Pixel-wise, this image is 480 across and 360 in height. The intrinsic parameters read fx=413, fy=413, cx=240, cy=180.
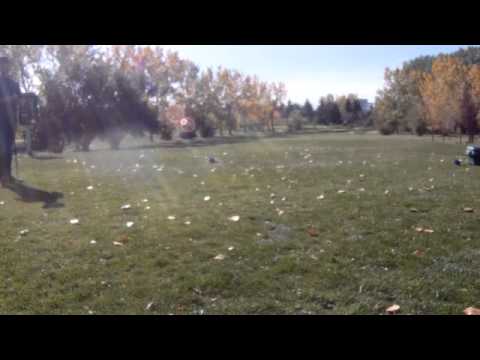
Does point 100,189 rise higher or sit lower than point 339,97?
lower

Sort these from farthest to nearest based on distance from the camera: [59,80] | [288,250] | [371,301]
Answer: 1. [59,80]
2. [288,250]
3. [371,301]

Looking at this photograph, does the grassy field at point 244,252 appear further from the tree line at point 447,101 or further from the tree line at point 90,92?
the tree line at point 447,101

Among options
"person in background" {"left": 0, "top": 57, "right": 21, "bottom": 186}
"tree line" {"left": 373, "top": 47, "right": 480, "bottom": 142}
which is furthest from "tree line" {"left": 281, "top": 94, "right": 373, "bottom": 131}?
"person in background" {"left": 0, "top": 57, "right": 21, "bottom": 186}

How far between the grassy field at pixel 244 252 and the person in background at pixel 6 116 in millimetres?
1429

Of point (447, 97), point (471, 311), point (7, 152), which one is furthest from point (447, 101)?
point (471, 311)

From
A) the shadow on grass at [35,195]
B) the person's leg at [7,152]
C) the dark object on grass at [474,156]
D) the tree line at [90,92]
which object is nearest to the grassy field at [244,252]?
the shadow on grass at [35,195]

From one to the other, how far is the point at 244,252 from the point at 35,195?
5.08m

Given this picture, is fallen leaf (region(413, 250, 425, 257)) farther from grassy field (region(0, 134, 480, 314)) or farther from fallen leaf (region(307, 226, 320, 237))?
fallen leaf (region(307, 226, 320, 237))

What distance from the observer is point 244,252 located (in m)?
4.13

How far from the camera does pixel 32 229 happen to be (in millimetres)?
5105

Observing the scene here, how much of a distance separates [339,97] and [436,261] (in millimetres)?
97091
